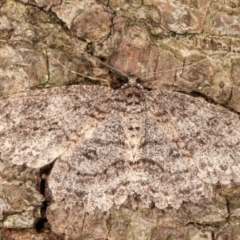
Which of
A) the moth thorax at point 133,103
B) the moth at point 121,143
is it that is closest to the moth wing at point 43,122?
the moth at point 121,143

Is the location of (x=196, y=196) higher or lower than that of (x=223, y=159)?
lower

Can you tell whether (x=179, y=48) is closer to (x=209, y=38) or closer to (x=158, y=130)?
(x=209, y=38)

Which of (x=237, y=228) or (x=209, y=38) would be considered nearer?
(x=237, y=228)

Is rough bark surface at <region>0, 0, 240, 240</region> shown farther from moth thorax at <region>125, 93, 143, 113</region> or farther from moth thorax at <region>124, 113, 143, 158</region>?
moth thorax at <region>124, 113, 143, 158</region>

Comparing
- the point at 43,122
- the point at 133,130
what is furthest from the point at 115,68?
the point at 43,122

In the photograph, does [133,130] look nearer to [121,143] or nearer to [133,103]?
[121,143]

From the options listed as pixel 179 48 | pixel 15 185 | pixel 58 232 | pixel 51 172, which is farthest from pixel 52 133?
pixel 179 48

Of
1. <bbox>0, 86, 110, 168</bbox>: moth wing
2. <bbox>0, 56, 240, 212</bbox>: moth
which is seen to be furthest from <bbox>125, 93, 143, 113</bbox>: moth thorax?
<bbox>0, 86, 110, 168</bbox>: moth wing

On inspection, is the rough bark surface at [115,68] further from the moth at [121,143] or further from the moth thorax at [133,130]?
the moth thorax at [133,130]
